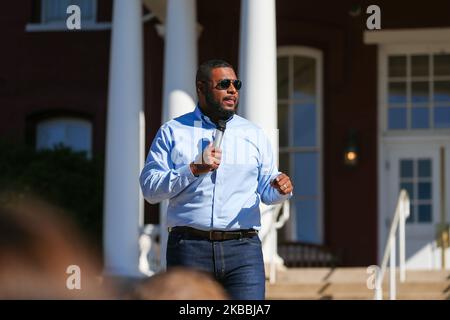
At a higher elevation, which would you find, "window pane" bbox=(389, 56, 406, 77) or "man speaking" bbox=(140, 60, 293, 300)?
"window pane" bbox=(389, 56, 406, 77)

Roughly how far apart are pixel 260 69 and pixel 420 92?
4.64 m

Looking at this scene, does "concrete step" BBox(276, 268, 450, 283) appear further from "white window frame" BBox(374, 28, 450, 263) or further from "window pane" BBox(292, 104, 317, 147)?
"window pane" BBox(292, 104, 317, 147)

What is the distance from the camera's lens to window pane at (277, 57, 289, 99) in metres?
15.5

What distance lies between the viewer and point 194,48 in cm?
1245

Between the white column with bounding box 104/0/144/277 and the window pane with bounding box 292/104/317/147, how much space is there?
3025 millimetres

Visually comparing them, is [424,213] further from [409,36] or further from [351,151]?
[409,36]

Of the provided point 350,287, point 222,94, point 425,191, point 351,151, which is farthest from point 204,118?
point 425,191

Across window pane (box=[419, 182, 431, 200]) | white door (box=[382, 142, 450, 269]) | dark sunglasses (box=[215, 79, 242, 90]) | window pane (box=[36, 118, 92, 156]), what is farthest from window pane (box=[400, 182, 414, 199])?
dark sunglasses (box=[215, 79, 242, 90])

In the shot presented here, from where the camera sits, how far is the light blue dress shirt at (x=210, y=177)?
17.0ft

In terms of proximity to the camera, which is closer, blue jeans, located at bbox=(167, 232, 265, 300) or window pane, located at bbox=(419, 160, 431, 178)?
blue jeans, located at bbox=(167, 232, 265, 300)

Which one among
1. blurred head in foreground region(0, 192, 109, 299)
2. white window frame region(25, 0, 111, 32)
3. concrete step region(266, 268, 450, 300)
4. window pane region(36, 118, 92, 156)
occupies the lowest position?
concrete step region(266, 268, 450, 300)

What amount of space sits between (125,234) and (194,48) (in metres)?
2.22
